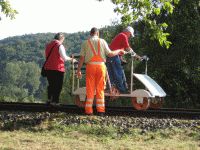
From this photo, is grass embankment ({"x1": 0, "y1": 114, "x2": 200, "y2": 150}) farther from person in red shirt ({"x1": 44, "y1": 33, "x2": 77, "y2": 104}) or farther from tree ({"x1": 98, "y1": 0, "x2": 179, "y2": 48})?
tree ({"x1": 98, "y1": 0, "x2": 179, "y2": 48})

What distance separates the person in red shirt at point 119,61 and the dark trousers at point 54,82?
1380mm

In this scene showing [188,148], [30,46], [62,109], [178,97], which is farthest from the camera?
[30,46]

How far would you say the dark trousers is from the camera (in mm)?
11805

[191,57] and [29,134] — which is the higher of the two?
[191,57]

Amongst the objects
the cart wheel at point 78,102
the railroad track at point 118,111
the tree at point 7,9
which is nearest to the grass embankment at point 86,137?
the railroad track at point 118,111

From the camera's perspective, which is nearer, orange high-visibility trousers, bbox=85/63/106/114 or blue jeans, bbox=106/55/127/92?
orange high-visibility trousers, bbox=85/63/106/114

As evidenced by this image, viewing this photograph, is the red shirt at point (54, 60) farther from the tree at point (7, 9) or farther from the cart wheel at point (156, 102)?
the tree at point (7, 9)

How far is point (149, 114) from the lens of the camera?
37.1 ft

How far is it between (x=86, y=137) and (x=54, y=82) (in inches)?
156

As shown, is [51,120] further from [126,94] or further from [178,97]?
[178,97]

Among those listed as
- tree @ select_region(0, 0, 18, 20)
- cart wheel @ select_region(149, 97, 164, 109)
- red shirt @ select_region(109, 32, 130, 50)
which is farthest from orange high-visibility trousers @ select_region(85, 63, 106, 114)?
tree @ select_region(0, 0, 18, 20)

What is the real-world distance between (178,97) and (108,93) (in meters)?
12.9

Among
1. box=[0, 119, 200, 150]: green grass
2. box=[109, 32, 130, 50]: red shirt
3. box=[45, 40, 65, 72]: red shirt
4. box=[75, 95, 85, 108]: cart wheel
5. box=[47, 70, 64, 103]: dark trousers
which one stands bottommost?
box=[0, 119, 200, 150]: green grass

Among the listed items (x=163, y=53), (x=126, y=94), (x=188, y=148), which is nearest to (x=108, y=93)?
(x=126, y=94)
